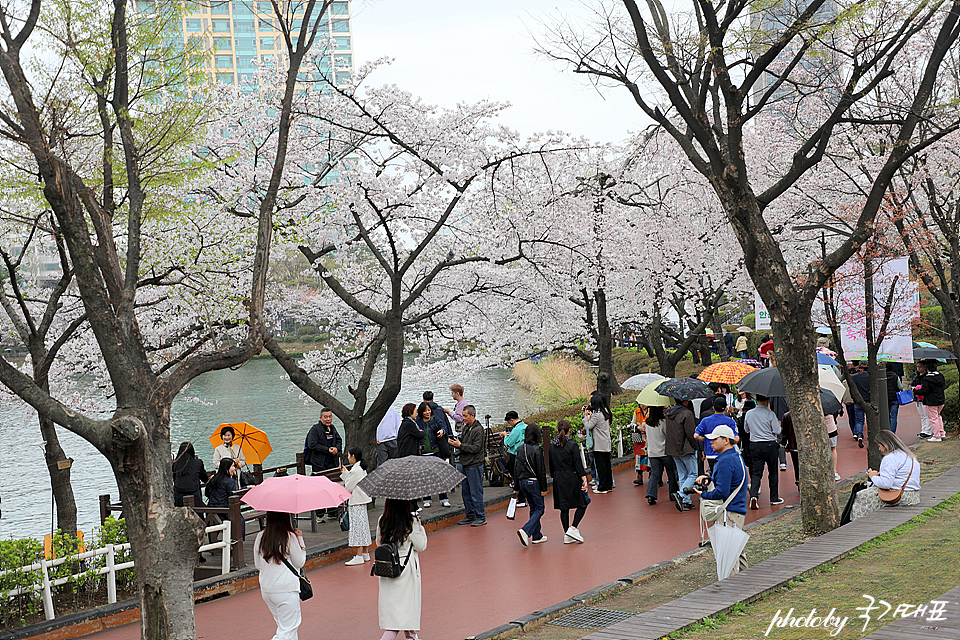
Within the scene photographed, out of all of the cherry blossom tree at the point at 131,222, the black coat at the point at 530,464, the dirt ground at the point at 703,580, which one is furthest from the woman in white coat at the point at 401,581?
the black coat at the point at 530,464

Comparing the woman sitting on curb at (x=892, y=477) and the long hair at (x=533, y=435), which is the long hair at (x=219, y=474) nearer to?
the long hair at (x=533, y=435)

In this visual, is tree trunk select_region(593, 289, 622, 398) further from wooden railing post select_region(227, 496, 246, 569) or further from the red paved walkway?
wooden railing post select_region(227, 496, 246, 569)

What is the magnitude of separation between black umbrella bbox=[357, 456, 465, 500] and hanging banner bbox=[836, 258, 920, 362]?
7986mm

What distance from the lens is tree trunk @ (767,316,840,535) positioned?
9.05 metres

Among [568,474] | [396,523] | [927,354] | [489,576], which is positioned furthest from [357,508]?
[927,354]

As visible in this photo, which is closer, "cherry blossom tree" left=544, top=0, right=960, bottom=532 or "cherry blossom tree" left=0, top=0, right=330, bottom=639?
"cherry blossom tree" left=0, top=0, right=330, bottom=639

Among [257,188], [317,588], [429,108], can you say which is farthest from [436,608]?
[429,108]

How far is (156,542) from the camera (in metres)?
6.01

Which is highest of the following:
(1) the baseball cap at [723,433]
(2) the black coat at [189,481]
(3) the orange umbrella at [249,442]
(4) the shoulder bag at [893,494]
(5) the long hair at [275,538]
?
(3) the orange umbrella at [249,442]

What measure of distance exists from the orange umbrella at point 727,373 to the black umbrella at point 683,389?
1.45m

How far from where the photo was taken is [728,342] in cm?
3419

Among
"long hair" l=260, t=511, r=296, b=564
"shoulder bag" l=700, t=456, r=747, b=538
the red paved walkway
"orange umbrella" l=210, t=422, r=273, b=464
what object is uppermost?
"orange umbrella" l=210, t=422, r=273, b=464

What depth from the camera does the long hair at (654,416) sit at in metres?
12.4

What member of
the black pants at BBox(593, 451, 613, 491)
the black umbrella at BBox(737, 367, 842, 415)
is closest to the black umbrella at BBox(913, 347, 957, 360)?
the black umbrella at BBox(737, 367, 842, 415)
